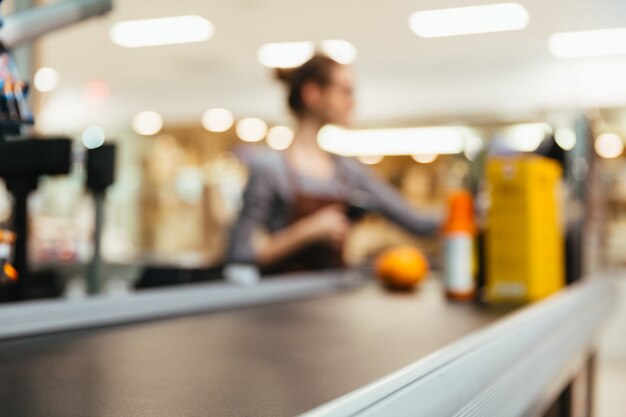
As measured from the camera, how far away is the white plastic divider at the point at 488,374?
0.50 meters

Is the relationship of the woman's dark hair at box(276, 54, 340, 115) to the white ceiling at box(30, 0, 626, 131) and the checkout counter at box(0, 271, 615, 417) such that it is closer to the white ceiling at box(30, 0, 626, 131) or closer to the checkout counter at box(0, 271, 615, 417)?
the checkout counter at box(0, 271, 615, 417)

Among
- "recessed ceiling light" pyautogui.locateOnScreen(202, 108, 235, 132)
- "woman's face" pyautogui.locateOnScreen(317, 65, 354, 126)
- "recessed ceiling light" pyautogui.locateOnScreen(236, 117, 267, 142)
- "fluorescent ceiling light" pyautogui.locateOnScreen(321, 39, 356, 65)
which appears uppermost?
"fluorescent ceiling light" pyautogui.locateOnScreen(321, 39, 356, 65)

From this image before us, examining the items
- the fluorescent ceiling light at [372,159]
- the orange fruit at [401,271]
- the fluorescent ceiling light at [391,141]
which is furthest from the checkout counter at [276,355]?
the fluorescent ceiling light at [372,159]

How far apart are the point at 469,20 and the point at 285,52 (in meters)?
1.52

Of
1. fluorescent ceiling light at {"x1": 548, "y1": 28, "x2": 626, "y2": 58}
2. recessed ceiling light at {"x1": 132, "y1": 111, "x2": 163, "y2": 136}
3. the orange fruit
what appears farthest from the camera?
recessed ceiling light at {"x1": 132, "y1": 111, "x2": 163, "y2": 136}

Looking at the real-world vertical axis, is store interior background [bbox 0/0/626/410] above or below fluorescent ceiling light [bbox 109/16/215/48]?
below

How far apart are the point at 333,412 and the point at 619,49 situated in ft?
18.3

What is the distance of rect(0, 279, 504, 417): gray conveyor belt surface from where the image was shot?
1.74 feet

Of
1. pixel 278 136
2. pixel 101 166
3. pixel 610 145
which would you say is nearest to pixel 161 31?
pixel 278 136

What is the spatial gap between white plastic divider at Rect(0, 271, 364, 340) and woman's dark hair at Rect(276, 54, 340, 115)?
895 millimetres

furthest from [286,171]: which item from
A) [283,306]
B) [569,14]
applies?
[569,14]

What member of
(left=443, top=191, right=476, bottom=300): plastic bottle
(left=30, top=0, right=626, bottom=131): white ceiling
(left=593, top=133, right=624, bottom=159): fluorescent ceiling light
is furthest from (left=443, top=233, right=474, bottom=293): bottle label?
(left=593, top=133, right=624, bottom=159): fluorescent ceiling light

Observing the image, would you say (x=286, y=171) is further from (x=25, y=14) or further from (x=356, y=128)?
(x=356, y=128)

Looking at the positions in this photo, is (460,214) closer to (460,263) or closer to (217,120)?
(460,263)
